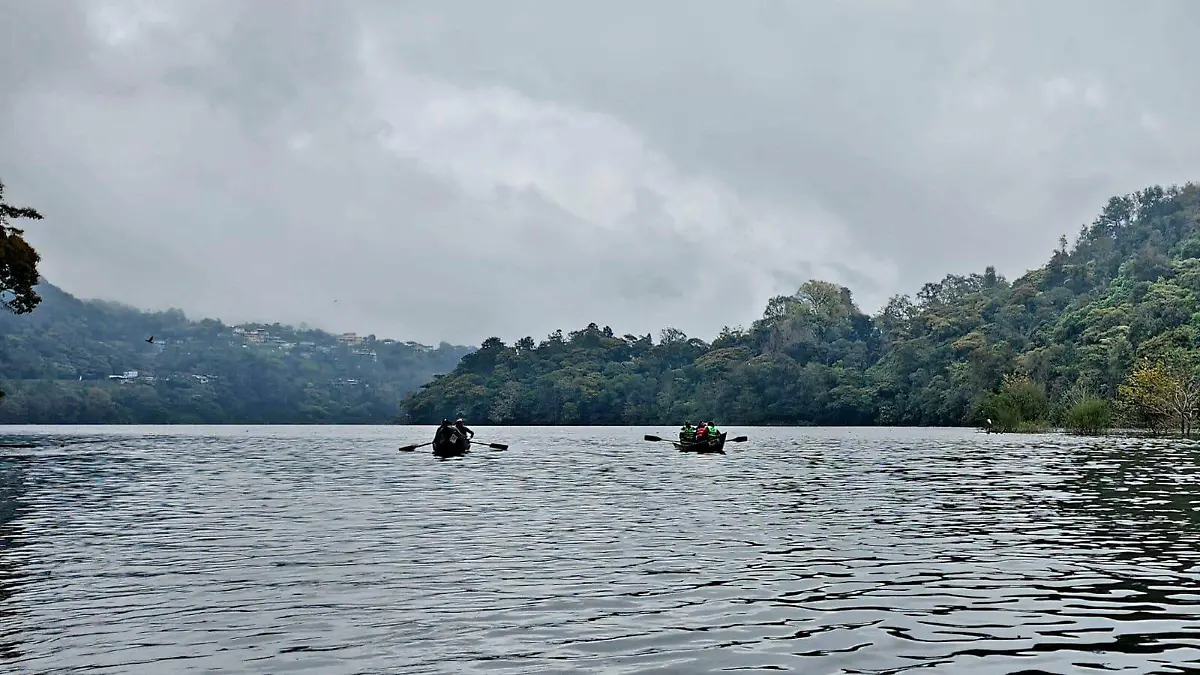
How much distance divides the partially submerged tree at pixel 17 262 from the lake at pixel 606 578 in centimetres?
2969

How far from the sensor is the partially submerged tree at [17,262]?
2389 inches

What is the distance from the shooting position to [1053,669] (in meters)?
11.4

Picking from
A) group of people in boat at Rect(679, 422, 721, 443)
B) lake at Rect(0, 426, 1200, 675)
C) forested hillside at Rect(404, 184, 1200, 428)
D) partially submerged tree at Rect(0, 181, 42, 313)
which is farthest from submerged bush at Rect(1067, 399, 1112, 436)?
partially submerged tree at Rect(0, 181, 42, 313)

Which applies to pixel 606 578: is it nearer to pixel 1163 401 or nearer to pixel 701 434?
pixel 701 434

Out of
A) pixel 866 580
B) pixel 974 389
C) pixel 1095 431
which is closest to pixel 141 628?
pixel 866 580

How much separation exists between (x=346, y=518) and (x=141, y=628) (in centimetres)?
1358

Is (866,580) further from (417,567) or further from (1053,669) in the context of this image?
(417,567)

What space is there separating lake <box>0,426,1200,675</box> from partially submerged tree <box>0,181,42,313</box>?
29693mm

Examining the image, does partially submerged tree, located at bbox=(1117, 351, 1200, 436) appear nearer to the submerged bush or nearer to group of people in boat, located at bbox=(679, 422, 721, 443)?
the submerged bush

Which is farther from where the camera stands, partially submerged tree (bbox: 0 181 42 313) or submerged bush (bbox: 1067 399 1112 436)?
submerged bush (bbox: 1067 399 1112 436)

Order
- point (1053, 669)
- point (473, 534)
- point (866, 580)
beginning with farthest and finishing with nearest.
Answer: point (473, 534) → point (866, 580) → point (1053, 669)

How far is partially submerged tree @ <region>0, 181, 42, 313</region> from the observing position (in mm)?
60688

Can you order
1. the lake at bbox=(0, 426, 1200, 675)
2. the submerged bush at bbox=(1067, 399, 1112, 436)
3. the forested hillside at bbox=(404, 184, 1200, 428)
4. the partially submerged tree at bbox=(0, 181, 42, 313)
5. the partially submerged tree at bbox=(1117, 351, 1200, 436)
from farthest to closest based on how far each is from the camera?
the forested hillside at bbox=(404, 184, 1200, 428) → the submerged bush at bbox=(1067, 399, 1112, 436) → the partially submerged tree at bbox=(1117, 351, 1200, 436) → the partially submerged tree at bbox=(0, 181, 42, 313) → the lake at bbox=(0, 426, 1200, 675)

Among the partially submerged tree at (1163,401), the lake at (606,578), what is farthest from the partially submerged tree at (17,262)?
the partially submerged tree at (1163,401)
